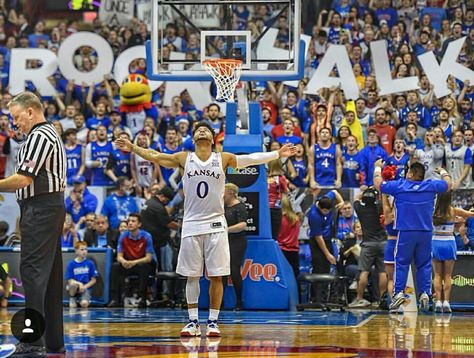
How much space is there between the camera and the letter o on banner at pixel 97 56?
80.4 feet

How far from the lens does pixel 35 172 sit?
920 centimetres

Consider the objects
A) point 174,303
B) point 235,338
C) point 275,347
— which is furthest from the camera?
point 174,303

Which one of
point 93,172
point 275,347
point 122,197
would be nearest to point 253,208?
point 122,197

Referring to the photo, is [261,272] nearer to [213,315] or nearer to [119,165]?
[213,315]

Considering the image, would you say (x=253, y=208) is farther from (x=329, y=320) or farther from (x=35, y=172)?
(x=35, y=172)

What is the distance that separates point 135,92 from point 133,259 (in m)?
5.48

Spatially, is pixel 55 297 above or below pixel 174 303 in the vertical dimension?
above

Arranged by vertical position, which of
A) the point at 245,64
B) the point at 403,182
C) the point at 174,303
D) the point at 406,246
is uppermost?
the point at 245,64

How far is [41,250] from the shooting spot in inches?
362

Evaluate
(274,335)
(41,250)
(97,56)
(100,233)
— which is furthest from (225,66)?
(97,56)

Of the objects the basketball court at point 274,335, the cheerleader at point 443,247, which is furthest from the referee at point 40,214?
the cheerleader at point 443,247

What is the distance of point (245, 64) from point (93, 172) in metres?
5.36

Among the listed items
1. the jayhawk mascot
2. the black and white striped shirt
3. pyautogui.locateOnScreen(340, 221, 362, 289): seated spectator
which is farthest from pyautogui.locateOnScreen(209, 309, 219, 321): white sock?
the jayhawk mascot

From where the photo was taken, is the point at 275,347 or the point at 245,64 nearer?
the point at 275,347
